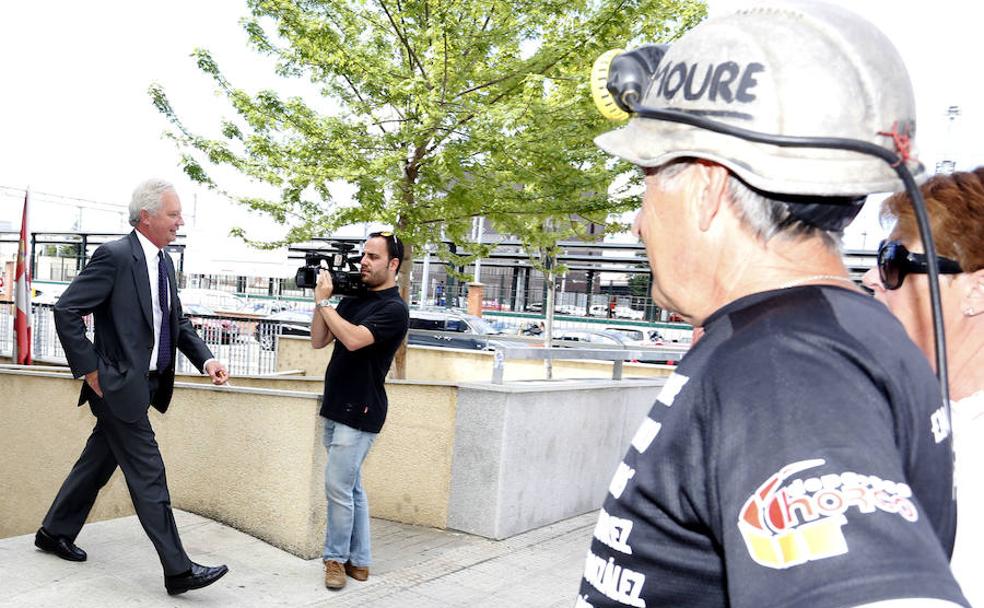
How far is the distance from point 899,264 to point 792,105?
1.25 m

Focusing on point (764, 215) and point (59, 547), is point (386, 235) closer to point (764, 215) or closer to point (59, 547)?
point (59, 547)

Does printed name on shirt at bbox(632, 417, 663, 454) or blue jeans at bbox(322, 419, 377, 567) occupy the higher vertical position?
printed name on shirt at bbox(632, 417, 663, 454)

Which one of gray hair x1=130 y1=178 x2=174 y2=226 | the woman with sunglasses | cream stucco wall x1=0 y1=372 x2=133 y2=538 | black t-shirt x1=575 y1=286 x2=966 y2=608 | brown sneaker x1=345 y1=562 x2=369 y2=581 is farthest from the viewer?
cream stucco wall x1=0 y1=372 x2=133 y2=538

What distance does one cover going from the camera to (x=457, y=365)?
1137 centimetres

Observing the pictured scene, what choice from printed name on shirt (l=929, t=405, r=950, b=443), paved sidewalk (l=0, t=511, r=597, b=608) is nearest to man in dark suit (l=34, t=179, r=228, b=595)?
paved sidewalk (l=0, t=511, r=597, b=608)

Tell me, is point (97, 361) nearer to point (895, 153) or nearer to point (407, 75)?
point (895, 153)

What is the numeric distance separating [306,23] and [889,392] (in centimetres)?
831

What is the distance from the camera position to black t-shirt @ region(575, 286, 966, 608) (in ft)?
2.48

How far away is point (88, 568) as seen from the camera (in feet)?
15.5

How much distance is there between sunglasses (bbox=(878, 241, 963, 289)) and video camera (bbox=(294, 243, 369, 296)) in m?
3.56

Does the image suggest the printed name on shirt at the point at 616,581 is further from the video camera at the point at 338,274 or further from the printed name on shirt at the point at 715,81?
the video camera at the point at 338,274

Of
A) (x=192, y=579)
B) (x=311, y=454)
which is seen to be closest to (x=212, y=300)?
(x=311, y=454)

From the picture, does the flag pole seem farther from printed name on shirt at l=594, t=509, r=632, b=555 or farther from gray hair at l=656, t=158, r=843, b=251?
gray hair at l=656, t=158, r=843, b=251

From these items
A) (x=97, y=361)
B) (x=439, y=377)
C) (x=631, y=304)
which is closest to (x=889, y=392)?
(x=97, y=361)
